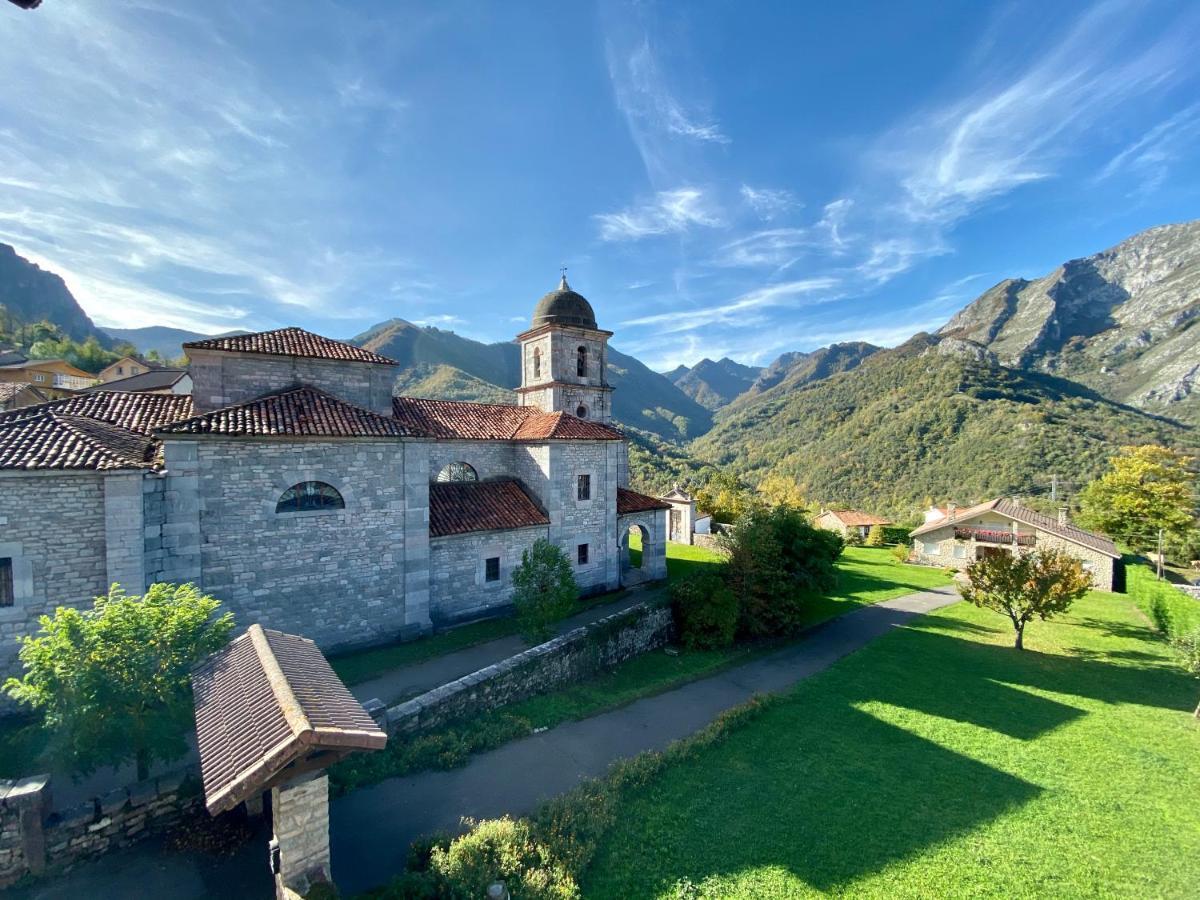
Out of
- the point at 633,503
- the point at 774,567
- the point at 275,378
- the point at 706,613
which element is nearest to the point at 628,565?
the point at 633,503

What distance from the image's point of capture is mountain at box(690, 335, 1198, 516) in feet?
203

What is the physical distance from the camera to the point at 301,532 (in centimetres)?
1391

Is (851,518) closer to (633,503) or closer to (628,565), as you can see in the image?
(628,565)

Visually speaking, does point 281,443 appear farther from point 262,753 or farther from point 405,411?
point 262,753

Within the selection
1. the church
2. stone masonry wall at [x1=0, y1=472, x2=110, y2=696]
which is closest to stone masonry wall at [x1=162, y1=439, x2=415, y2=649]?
the church

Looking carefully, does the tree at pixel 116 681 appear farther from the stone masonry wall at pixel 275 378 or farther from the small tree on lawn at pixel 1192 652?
the small tree on lawn at pixel 1192 652

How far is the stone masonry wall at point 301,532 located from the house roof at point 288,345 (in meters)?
3.48

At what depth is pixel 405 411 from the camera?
19.3 metres

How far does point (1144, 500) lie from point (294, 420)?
168 feet

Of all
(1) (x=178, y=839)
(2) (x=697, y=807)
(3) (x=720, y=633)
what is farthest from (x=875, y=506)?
(1) (x=178, y=839)

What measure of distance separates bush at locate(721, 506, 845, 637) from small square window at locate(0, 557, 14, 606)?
820 inches

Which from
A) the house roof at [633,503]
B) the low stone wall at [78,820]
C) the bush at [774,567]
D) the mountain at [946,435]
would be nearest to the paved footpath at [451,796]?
the low stone wall at [78,820]

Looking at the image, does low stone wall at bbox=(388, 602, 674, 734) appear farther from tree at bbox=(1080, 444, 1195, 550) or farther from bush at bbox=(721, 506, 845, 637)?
tree at bbox=(1080, 444, 1195, 550)

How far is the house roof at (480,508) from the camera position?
1733 cm
